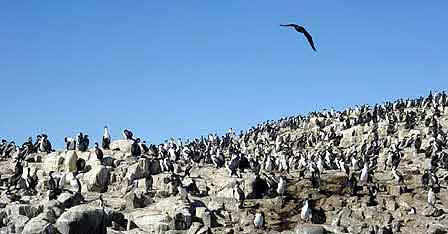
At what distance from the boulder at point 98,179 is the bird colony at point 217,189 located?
61mm

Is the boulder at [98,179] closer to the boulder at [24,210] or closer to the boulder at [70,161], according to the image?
the boulder at [70,161]

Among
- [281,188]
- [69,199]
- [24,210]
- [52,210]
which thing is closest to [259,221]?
[281,188]

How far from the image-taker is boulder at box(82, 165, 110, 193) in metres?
44.1

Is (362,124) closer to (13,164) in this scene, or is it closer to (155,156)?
(155,156)

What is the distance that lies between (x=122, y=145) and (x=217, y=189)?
30.7 feet

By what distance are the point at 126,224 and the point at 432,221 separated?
54.0 feet

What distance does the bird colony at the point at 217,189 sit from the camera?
124 ft

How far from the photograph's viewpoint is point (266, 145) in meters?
70.4

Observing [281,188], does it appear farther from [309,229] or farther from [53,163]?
[53,163]

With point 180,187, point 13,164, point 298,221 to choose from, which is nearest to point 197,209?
point 180,187

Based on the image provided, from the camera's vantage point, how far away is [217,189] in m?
44.0

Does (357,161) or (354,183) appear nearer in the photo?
(354,183)

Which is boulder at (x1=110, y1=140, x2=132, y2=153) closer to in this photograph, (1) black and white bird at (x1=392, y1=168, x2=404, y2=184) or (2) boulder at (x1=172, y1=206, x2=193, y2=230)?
(2) boulder at (x1=172, y1=206, x2=193, y2=230)

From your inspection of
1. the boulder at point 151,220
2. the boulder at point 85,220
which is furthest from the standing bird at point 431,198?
the boulder at point 85,220
